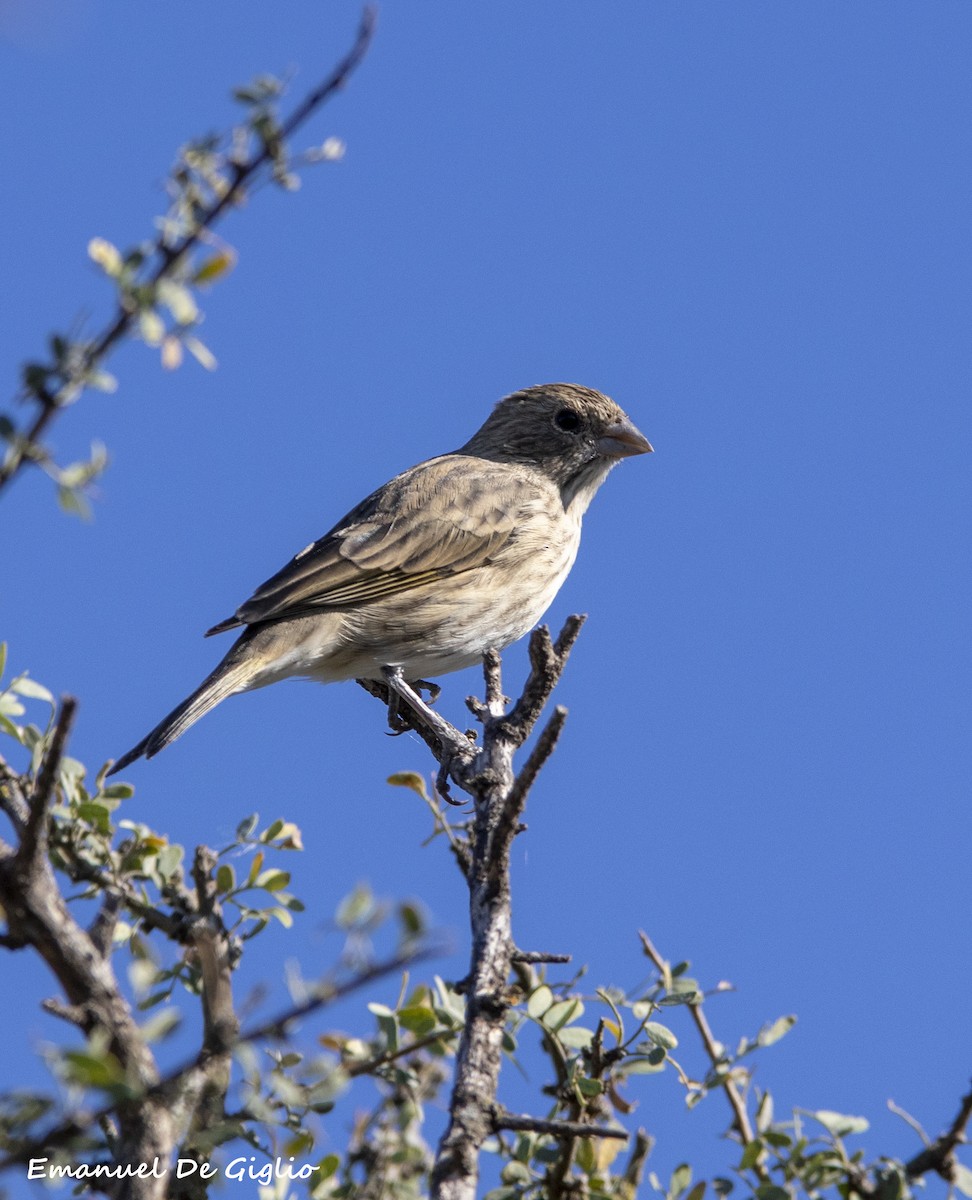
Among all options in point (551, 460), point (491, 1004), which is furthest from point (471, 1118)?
point (551, 460)

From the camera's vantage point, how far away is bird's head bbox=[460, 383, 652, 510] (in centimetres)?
789

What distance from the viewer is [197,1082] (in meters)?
2.46

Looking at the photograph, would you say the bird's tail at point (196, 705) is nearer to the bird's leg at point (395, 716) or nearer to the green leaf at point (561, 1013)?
the bird's leg at point (395, 716)

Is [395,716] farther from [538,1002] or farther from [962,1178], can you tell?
[962,1178]

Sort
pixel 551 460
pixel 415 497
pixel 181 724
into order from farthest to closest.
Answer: pixel 551 460, pixel 415 497, pixel 181 724

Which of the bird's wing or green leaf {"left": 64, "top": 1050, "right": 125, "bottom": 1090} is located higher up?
the bird's wing

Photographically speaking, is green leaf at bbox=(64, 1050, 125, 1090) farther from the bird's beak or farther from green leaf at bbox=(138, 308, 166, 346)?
the bird's beak

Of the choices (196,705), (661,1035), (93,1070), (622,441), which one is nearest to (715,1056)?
(661,1035)

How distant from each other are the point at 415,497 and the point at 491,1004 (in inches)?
179

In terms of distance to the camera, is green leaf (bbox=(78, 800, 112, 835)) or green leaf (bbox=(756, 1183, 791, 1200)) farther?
green leaf (bbox=(78, 800, 112, 835))

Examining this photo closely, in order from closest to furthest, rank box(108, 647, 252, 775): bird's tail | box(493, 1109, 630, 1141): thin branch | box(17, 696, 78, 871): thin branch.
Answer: box(17, 696, 78, 871): thin branch
box(493, 1109, 630, 1141): thin branch
box(108, 647, 252, 775): bird's tail

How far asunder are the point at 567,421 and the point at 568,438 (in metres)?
0.12

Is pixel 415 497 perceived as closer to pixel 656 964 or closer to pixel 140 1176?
pixel 656 964

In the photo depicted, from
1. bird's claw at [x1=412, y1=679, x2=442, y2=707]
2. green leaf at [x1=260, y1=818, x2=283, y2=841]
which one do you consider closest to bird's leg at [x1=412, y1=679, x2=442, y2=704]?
bird's claw at [x1=412, y1=679, x2=442, y2=707]
